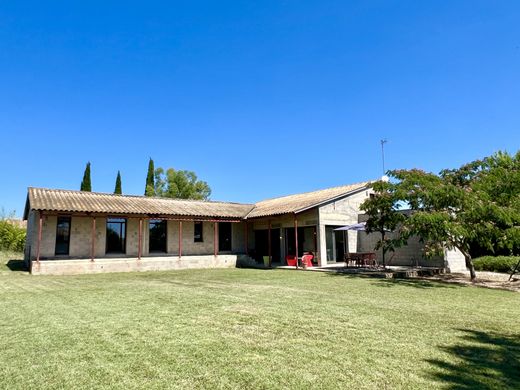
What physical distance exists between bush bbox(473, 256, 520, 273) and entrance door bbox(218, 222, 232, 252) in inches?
558

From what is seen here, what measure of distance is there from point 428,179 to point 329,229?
792 cm

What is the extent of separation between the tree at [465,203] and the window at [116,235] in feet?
44.8

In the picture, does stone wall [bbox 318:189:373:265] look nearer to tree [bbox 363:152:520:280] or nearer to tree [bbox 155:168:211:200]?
tree [bbox 363:152:520:280]

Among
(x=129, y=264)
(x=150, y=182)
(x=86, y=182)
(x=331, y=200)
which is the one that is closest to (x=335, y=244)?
(x=331, y=200)

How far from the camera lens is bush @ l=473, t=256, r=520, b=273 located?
16.5 meters

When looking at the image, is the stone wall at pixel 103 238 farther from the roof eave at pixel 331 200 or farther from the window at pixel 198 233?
the roof eave at pixel 331 200

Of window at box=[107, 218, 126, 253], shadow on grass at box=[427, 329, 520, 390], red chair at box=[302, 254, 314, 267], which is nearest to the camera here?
shadow on grass at box=[427, 329, 520, 390]

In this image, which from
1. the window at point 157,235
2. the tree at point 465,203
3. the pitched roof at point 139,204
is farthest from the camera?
the window at point 157,235

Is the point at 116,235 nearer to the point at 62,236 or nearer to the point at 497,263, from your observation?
the point at 62,236

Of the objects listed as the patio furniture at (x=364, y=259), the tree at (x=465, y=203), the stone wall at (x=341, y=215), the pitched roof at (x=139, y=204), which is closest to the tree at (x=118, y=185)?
the pitched roof at (x=139, y=204)

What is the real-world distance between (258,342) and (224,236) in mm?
18565

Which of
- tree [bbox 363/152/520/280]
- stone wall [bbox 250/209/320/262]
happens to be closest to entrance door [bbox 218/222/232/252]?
stone wall [bbox 250/209/320/262]

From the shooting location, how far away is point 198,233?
21.9 m

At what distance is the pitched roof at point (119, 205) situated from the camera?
53.9 ft
